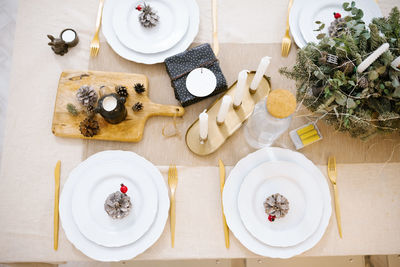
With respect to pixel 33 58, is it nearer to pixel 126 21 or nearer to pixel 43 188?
pixel 126 21

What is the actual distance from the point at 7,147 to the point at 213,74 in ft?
2.48

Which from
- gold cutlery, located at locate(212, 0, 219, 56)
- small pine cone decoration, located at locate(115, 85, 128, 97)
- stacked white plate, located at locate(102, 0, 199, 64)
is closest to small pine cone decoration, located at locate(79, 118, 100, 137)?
small pine cone decoration, located at locate(115, 85, 128, 97)

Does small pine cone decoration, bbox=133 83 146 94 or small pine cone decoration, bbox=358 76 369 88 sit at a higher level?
small pine cone decoration, bbox=358 76 369 88

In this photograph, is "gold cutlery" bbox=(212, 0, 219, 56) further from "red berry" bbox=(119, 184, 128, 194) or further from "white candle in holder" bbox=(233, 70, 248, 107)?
"red berry" bbox=(119, 184, 128, 194)

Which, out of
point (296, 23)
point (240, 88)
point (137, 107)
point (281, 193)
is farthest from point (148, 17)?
point (281, 193)

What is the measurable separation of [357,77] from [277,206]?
1.44 ft

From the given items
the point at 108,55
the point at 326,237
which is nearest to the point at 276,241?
the point at 326,237

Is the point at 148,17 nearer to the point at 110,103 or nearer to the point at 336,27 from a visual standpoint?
the point at 110,103

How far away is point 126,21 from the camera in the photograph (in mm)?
1005

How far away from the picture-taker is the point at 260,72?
856 millimetres

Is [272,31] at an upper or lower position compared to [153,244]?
upper

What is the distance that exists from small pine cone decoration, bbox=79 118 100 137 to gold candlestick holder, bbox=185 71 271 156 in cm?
30

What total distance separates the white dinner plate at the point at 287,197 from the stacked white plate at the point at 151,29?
0.53m

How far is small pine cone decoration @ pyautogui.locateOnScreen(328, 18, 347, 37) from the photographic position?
92cm
